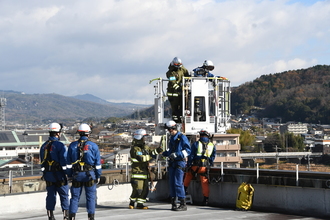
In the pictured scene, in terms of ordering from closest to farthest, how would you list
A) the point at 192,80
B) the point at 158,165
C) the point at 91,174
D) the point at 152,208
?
1. the point at 91,174
2. the point at 152,208
3. the point at 158,165
4. the point at 192,80

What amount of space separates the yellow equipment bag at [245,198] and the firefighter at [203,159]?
1184mm

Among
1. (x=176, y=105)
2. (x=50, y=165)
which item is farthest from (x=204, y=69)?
(x=50, y=165)

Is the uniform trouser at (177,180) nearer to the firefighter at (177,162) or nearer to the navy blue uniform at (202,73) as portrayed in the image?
the firefighter at (177,162)

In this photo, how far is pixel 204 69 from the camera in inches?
690

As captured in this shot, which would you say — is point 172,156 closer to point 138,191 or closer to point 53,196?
point 138,191

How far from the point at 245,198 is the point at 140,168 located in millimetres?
2708

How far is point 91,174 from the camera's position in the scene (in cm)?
1006

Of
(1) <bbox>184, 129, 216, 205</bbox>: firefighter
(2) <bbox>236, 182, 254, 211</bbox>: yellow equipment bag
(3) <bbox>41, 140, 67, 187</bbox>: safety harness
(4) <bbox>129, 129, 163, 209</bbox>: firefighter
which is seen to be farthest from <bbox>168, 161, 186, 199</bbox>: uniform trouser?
(3) <bbox>41, 140, 67, 187</bbox>: safety harness

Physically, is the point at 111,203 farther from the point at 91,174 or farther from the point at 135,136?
the point at 91,174

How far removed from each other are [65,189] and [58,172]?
1.30 feet

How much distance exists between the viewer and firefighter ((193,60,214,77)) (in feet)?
56.9

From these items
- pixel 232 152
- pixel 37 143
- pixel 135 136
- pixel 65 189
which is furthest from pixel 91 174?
pixel 37 143

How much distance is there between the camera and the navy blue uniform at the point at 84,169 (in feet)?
32.9

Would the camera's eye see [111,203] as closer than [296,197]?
No
